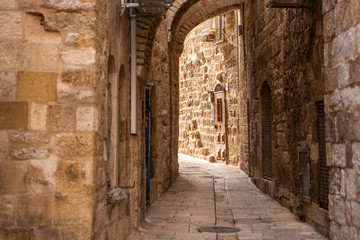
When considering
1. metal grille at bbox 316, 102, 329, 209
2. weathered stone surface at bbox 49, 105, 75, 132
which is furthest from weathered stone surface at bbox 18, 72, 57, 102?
metal grille at bbox 316, 102, 329, 209

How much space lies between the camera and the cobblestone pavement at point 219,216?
20.4ft

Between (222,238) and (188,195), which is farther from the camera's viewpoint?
(188,195)

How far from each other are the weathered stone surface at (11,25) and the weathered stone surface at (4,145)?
2.85ft

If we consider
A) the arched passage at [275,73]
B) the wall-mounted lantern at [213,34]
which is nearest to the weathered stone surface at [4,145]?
the arched passage at [275,73]

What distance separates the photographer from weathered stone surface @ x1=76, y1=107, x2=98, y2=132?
13.4 ft

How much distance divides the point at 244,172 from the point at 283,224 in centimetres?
778

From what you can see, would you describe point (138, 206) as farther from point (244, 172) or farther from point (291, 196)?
point (244, 172)

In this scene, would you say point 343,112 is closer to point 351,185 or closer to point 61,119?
point 351,185

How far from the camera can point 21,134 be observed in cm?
408

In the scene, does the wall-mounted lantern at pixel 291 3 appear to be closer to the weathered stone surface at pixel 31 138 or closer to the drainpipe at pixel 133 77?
the drainpipe at pixel 133 77

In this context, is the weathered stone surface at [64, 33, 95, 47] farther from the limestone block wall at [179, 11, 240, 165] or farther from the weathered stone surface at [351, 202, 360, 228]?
the limestone block wall at [179, 11, 240, 165]

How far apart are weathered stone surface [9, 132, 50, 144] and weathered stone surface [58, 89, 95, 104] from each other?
0.35m

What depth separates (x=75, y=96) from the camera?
411 cm

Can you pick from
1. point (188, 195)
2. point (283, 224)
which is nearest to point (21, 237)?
point (283, 224)
